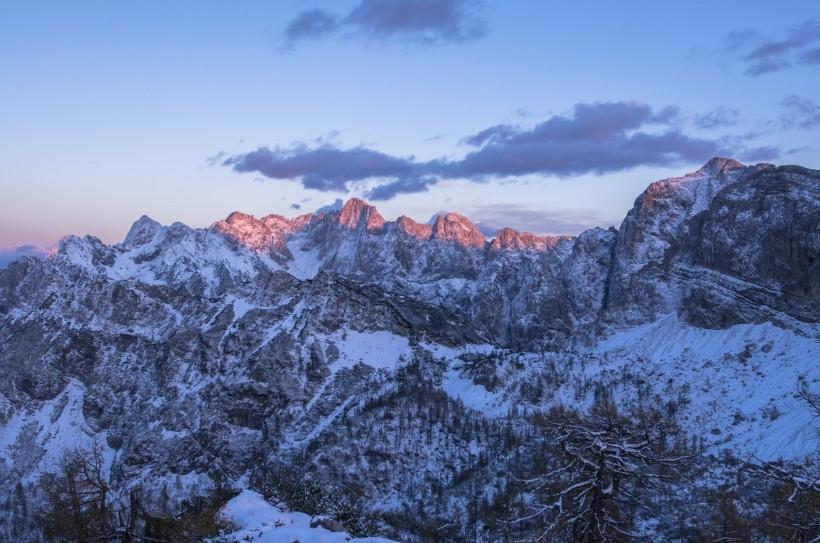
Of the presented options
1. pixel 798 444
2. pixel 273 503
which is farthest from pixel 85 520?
pixel 798 444

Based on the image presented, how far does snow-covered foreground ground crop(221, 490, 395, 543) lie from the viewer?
36.2 meters

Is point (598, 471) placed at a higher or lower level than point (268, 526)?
higher

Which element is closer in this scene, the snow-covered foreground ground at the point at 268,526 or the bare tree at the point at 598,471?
the bare tree at the point at 598,471

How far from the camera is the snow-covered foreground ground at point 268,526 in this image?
36156 mm

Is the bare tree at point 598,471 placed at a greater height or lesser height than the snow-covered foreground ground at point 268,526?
greater

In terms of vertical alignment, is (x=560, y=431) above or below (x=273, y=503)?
above

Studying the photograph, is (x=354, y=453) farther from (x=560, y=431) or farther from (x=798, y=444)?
(x=560, y=431)

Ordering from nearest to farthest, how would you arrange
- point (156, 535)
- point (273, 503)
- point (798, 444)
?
point (156, 535) → point (273, 503) → point (798, 444)

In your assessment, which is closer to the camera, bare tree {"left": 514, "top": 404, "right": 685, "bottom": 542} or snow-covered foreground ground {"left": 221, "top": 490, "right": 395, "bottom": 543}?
bare tree {"left": 514, "top": 404, "right": 685, "bottom": 542}

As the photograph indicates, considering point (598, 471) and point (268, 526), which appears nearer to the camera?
point (598, 471)

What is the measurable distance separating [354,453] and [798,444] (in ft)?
359

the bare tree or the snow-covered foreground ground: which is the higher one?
the bare tree

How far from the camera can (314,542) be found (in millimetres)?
35500

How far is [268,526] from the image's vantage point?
1574 inches
